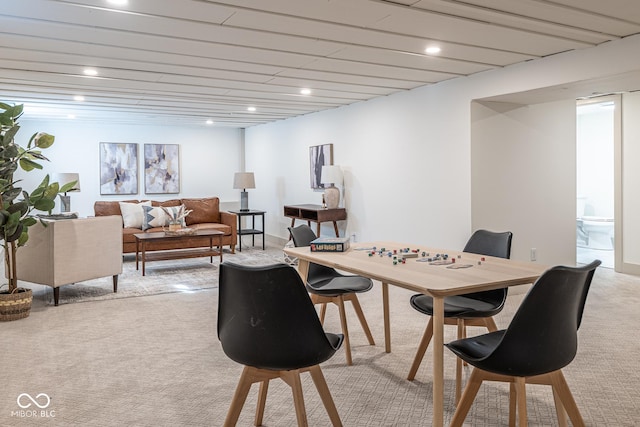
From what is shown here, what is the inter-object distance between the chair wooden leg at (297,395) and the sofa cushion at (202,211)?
250 inches

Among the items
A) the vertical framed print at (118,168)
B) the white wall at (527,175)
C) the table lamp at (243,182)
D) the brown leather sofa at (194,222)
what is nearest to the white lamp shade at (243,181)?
the table lamp at (243,182)

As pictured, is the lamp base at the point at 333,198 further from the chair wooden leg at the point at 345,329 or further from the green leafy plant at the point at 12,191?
the chair wooden leg at the point at 345,329

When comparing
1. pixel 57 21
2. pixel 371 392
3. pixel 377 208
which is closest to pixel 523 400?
pixel 371 392

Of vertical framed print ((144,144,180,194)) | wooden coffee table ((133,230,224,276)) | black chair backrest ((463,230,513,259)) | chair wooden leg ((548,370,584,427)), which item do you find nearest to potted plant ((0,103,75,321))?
wooden coffee table ((133,230,224,276))

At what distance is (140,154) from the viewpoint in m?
9.32

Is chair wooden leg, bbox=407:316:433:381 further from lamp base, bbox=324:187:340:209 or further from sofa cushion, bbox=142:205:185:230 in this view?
sofa cushion, bbox=142:205:185:230

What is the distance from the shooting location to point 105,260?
5148 millimetres

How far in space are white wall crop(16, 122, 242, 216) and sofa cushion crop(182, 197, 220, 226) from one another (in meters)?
1.55

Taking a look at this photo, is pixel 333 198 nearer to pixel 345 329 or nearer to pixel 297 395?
pixel 345 329

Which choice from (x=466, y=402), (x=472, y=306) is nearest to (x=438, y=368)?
(x=466, y=402)

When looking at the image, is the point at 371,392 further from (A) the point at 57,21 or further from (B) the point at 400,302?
(A) the point at 57,21

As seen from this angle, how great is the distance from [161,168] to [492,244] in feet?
24.6

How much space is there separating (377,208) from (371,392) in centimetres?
391

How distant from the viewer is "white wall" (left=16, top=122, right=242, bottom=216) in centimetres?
870
